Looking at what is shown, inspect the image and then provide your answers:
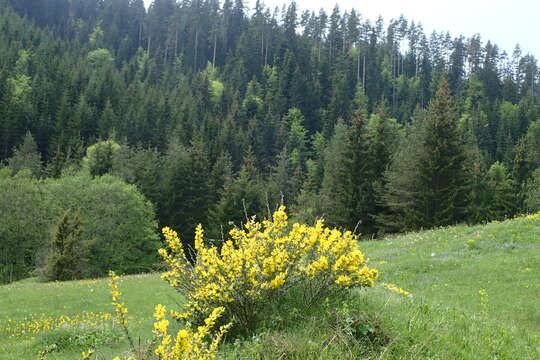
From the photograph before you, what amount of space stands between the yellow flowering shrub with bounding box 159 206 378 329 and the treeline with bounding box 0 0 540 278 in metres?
0.54

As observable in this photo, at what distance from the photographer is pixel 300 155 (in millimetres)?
106438

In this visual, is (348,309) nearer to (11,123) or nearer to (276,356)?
(276,356)

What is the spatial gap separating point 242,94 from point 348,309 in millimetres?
130912

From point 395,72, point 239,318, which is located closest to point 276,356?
point 239,318

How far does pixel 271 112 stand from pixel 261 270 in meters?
116

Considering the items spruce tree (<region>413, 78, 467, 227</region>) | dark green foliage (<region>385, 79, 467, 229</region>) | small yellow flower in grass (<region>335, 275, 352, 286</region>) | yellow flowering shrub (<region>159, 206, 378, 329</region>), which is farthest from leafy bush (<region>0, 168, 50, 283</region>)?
small yellow flower in grass (<region>335, 275, 352, 286</region>)

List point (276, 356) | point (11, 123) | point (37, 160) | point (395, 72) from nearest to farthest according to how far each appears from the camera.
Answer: point (276, 356) → point (37, 160) → point (11, 123) → point (395, 72)

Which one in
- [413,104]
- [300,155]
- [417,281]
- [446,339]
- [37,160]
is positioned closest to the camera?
[446,339]

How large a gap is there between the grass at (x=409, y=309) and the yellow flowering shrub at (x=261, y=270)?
304 mm

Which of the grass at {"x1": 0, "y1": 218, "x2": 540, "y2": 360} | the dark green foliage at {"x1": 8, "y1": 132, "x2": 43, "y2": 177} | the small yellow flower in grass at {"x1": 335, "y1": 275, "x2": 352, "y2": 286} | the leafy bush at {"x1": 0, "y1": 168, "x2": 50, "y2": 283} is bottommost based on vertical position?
the leafy bush at {"x1": 0, "y1": 168, "x2": 50, "y2": 283}

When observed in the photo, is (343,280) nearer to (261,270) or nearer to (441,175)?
(261,270)

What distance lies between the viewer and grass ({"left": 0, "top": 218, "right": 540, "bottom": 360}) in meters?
4.91

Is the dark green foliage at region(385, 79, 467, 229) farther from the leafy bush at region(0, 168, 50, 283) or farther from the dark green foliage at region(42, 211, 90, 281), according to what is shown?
the leafy bush at region(0, 168, 50, 283)

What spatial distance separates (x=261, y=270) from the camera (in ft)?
18.5
